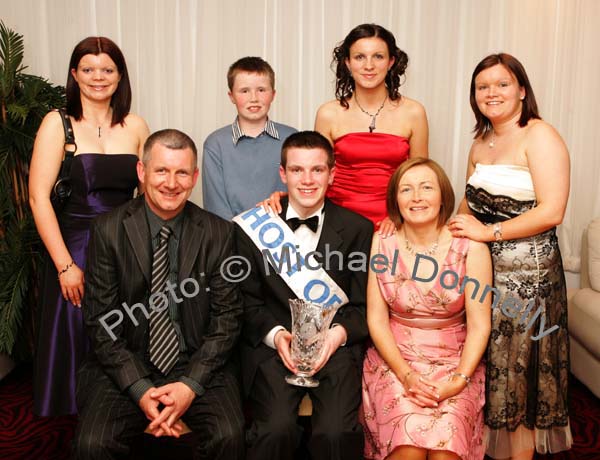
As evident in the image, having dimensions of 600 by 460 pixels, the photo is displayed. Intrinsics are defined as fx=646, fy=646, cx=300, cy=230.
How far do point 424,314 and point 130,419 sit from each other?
996 millimetres

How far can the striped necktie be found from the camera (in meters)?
2.06

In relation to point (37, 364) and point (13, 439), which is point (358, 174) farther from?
point (13, 439)

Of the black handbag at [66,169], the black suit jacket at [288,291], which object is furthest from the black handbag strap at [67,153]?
the black suit jacket at [288,291]

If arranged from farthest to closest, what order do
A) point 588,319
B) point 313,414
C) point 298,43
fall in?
point 298,43, point 588,319, point 313,414

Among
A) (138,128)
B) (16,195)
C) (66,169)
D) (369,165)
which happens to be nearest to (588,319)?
(369,165)

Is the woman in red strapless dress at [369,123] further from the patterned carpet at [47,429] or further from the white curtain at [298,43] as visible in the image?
the patterned carpet at [47,429]

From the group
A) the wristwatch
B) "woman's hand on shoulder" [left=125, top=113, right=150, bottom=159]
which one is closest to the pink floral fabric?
the wristwatch

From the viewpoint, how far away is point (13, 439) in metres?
2.52

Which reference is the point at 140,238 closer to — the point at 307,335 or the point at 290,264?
the point at 290,264

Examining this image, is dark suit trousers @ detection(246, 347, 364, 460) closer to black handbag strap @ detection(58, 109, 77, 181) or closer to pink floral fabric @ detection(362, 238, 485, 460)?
pink floral fabric @ detection(362, 238, 485, 460)

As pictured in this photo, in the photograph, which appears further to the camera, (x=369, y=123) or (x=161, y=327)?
(x=369, y=123)

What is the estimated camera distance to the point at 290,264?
2.24 m

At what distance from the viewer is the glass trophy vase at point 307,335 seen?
190 cm

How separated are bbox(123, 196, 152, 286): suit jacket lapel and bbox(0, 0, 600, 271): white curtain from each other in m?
1.55
